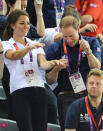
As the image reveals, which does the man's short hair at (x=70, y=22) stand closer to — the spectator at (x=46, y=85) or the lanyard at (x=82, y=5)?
the spectator at (x=46, y=85)

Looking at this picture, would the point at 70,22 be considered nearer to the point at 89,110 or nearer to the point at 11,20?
the point at 11,20

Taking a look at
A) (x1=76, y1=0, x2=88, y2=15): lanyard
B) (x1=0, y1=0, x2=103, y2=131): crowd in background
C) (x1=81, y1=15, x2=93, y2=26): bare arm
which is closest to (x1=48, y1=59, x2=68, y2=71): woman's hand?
(x1=0, y1=0, x2=103, y2=131): crowd in background

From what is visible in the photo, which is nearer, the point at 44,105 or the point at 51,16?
the point at 44,105

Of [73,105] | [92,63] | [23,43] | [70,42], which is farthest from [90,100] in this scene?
[23,43]

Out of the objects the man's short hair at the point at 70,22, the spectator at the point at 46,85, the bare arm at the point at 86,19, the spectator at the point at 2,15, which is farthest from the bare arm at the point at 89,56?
the bare arm at the point at 86,19

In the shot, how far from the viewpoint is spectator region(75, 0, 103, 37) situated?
15.6 ft

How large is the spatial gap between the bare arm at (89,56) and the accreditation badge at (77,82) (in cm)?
18

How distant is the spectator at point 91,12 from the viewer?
187 inches

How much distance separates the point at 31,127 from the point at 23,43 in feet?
2.99

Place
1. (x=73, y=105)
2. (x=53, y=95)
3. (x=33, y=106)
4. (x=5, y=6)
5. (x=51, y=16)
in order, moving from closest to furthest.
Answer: (x=73, y=105)
(x=33, y=106)
(x=53, y=95)
(x=5, y=6)
(x=51, y=16)

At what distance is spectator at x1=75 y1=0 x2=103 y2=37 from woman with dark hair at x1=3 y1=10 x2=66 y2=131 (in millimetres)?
1217

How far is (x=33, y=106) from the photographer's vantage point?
3600mm

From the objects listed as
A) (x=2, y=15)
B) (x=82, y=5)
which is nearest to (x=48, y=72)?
(x=2, y=15)

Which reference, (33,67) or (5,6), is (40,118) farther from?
(5,6)
